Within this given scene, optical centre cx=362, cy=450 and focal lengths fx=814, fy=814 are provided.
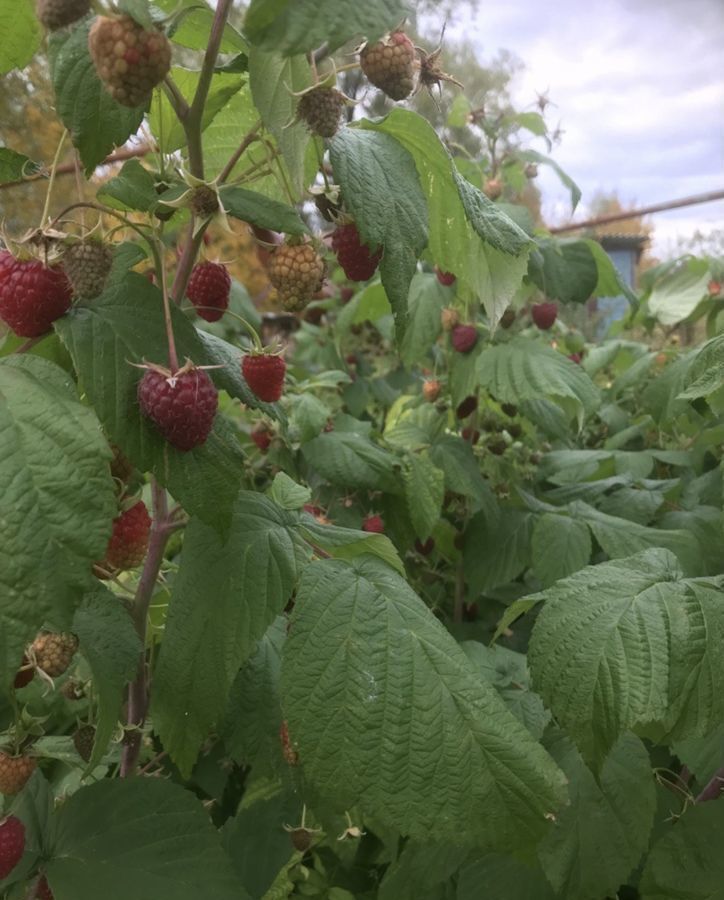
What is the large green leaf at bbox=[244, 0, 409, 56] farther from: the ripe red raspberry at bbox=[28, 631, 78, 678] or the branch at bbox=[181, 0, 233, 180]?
the ripe red raspberry at bbox=[28, 631, 78, 678]

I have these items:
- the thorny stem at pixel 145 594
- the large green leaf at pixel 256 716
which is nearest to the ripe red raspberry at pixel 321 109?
the thorny stem at pixel 145 594

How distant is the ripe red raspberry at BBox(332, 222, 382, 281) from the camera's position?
0.74 metres

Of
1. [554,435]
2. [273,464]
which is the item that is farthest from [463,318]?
[273,464]

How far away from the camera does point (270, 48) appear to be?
1.58 feet

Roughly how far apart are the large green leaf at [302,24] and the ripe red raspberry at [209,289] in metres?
0.30

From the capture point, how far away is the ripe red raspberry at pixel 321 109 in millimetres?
621

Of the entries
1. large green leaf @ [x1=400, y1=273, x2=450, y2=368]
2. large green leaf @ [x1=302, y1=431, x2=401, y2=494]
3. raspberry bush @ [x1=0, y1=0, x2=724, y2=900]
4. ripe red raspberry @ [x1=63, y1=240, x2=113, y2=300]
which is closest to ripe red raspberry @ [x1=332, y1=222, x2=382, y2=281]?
raspberry bush @ [x1=0, y1=0, x2=724, y2=900]

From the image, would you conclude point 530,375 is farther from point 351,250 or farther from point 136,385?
point 136,385

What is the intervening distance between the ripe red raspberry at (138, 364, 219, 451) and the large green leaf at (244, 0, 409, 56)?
0.77 feet

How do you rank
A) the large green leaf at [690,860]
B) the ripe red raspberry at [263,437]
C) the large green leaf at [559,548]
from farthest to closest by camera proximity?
the ripe red raspberry at [263,437] < the large green leaf at [559,548] < the large green leaf at [690,860]

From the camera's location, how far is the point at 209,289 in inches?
30.1

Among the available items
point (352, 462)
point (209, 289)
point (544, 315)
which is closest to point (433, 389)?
point (544, 315)

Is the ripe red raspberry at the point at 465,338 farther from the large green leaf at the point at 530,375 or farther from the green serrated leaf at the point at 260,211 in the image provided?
the green serrated leaf at the point at 260,211

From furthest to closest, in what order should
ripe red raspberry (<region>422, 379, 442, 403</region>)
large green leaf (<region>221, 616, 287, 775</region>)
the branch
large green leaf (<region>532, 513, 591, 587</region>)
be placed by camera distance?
ripe red raspberry (<region>422, 379, 442, 403</region>) → large green leaf (<region>532, 513, 591, 587</region>) → large green leaf (<region>221, 616, 287, 775</region>) → the branch
